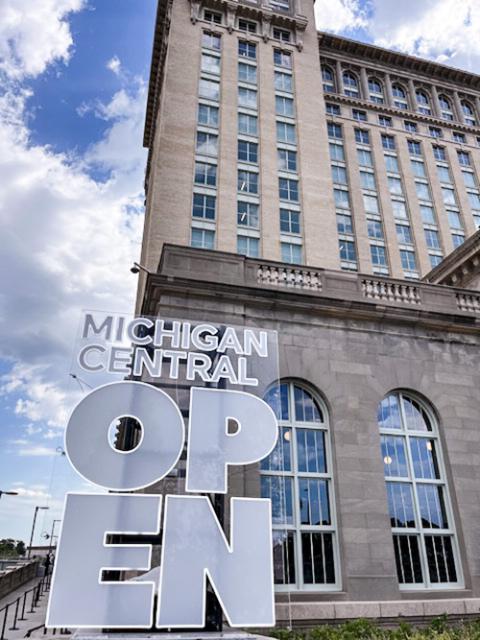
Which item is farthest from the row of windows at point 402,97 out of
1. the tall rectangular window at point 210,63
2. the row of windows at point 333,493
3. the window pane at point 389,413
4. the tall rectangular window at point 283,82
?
the row of windows at point 333,493

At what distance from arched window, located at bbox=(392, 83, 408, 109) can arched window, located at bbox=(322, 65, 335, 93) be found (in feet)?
26.3

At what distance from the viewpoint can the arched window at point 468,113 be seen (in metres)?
62.0

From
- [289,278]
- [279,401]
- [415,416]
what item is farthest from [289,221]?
Result: [279,401]

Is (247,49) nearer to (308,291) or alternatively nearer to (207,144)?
(207,144)

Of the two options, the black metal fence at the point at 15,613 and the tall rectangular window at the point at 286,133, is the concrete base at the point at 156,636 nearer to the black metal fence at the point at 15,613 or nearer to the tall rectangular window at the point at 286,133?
the black metal fence at the point at 15,613

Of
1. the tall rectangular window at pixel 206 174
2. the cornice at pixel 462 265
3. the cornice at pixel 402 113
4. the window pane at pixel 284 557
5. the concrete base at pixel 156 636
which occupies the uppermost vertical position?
the cornice at pixel 402 113

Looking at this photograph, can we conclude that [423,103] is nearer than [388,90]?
No

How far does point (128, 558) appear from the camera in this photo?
7.75m

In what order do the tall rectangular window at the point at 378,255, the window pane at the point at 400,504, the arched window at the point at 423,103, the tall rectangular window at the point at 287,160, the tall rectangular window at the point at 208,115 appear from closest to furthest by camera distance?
the window pane at the point at 400,504
the tall rectangular window at the point at 208,115
the tall rectangular window at the point at 287,160
the tall rectangular window at the point at 378,255
the arched window at the point at 423,103

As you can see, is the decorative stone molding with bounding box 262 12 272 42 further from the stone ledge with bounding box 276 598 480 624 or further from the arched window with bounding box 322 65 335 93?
the stone ledge with bounding box 276 598 480 624

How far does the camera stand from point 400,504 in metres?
12.5

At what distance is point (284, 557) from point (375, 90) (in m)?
62.2

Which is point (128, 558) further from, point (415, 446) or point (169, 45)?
point (169, 45)

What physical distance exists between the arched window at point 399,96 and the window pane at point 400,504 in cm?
5795
